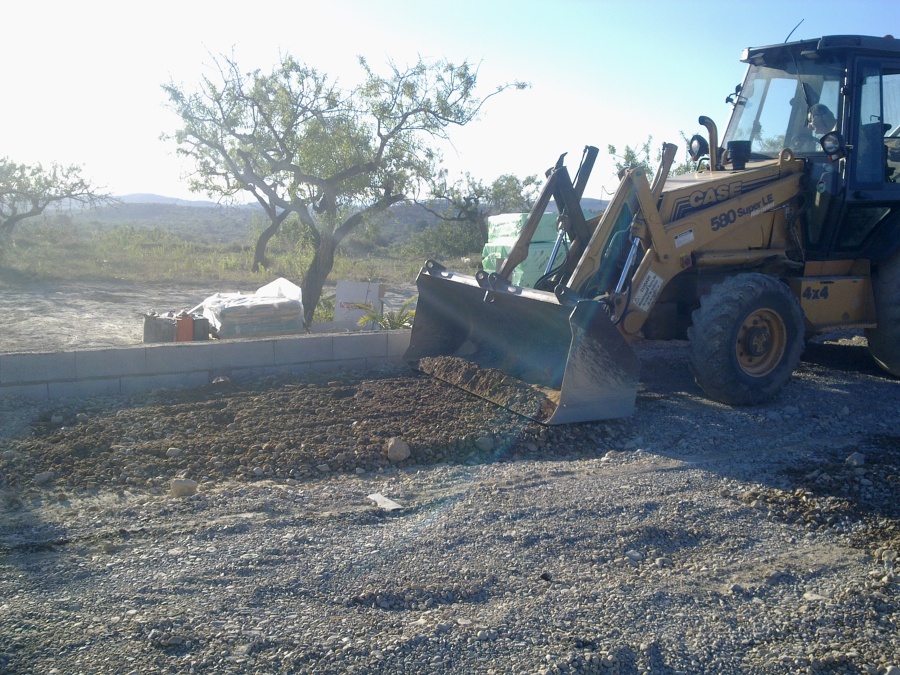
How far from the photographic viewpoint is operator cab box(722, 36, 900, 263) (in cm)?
754

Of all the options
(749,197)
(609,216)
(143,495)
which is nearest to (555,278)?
(609,216)

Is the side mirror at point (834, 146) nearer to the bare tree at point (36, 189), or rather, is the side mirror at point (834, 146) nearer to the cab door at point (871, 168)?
the cab door at point (871, 168)

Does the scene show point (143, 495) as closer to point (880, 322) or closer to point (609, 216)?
point (609, 216)

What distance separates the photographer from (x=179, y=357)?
7.11 meters

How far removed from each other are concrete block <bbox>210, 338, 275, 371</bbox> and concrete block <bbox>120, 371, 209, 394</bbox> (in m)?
0.18

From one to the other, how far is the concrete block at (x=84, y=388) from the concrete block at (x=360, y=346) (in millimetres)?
2081

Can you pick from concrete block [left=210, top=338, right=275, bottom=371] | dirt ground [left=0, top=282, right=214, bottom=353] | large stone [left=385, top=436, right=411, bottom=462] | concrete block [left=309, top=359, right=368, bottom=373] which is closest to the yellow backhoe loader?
concrete block [left=309, top=359, right=368, bottom=373]

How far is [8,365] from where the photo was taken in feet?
20.9

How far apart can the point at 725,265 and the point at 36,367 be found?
6019mm

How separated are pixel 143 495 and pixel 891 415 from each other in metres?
6.07

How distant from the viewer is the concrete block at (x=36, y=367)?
6387 mm

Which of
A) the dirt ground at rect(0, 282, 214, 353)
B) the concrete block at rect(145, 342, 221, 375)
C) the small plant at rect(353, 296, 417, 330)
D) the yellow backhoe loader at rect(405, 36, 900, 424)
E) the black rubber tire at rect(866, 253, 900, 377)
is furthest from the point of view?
the dirt ground at rect(0, 282, 214, 353)

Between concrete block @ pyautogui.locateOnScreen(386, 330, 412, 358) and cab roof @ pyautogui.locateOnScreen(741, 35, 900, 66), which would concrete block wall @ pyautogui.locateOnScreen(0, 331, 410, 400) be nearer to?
concrete block @ pyautogui.locateOnScreen(386, 330, 412, 358)

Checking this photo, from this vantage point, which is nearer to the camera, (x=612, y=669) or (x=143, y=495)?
(x=612, y=669)
